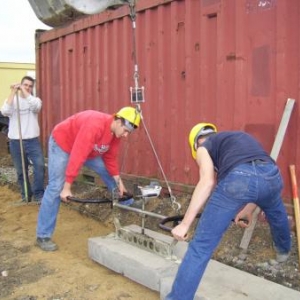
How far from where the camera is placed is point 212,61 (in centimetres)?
533

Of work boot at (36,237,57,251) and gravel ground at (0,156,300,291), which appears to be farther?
work boot at (36,237,57,251)

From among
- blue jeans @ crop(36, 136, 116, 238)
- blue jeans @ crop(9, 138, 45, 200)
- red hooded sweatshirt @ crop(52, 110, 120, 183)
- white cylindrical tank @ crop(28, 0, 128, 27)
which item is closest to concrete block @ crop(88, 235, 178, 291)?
blue jeans @ crop(36, 136, 116, 238)

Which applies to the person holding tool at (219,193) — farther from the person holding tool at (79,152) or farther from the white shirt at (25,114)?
the white shirt at (25,114)

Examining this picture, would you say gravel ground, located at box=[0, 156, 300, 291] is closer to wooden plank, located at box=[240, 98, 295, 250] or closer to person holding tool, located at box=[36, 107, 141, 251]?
wooden plank, located at box=[240, 98, 295, 250]

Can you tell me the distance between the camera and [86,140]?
4.39 m

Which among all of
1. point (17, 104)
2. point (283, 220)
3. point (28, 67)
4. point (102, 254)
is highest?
point (28, 67)

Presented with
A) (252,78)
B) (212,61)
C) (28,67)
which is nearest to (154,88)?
(212,61)

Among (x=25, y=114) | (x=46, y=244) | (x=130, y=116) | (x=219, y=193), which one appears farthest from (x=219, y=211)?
(x=25, y=114)

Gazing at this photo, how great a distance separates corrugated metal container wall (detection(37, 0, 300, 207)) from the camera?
15.2 feet

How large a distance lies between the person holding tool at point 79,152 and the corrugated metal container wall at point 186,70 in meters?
1.19

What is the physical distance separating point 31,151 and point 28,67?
27.3 feet

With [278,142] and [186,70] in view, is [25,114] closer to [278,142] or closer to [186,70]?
[186,70]

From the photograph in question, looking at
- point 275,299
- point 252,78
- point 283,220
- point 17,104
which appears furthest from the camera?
point 17,104

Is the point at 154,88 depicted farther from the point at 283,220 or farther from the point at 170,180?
the point at 283,220
